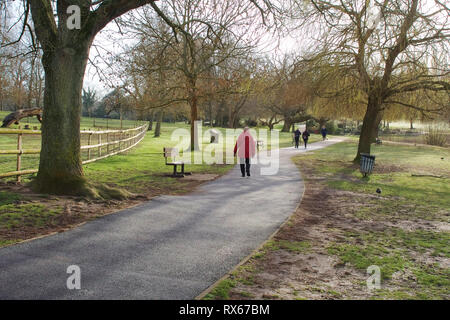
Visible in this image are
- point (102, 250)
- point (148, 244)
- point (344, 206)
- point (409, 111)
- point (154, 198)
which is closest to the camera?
point (102, 250)

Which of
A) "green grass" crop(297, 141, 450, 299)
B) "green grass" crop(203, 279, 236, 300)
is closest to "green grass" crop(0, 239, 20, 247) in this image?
"green grass" crop(203, 279, 236, 300)

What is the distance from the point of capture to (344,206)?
11195 millimetres

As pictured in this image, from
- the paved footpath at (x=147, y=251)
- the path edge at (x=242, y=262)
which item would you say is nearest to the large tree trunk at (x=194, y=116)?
the paved footpath at (x=147, y=251)

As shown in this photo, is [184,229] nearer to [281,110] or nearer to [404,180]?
[404,180]

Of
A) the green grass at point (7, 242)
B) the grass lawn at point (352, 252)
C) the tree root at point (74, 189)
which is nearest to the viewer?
the grass lawn at point (352, 252)

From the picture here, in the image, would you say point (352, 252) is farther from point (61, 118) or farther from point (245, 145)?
point (245, 145)

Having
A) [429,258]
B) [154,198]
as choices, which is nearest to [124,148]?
[154,198]

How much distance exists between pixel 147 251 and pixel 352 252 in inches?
133

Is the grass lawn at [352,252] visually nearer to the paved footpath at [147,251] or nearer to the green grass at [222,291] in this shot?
the green grass at [222,291]

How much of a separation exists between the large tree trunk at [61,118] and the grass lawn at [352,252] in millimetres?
5355

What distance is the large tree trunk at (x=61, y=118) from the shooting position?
9.30m

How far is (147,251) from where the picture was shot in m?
6.00

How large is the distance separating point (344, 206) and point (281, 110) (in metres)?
A: 61.3

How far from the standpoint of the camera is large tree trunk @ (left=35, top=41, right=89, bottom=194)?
366 inches
